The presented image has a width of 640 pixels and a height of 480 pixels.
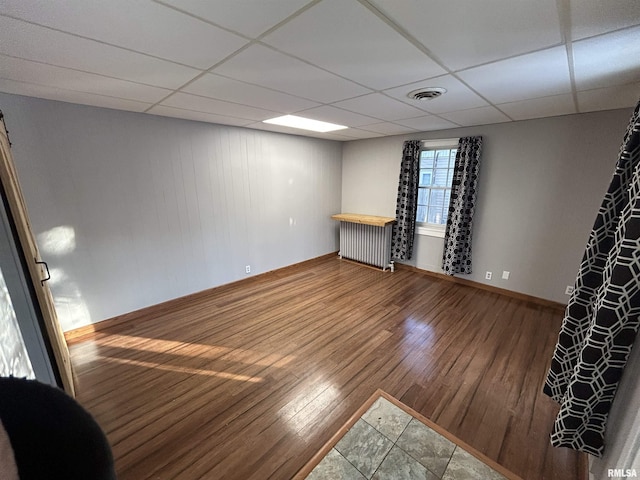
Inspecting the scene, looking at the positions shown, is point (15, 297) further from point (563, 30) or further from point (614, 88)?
point (614, 88)

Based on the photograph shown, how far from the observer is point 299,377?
2.06 meters

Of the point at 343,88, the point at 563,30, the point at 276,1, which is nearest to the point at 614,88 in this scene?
the point at 563,30

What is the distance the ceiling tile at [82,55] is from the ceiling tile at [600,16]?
6.38ft

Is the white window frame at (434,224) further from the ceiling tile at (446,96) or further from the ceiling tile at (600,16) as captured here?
the ceiling tile at (600,16)

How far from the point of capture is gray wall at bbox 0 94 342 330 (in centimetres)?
227

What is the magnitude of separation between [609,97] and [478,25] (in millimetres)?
1983

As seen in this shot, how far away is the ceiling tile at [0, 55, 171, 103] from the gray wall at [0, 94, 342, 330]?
641 millimetres

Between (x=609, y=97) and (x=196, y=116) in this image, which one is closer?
(x=609, y=97)

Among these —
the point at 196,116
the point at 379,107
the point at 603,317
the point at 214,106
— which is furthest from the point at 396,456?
the point at 196,116

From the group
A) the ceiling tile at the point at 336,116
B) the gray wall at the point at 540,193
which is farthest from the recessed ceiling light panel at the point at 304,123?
the gray wall at the point at 540,193

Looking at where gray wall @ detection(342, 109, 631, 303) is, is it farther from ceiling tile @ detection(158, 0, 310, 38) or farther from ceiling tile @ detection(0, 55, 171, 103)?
ceiling tile @ detection(0, 55, 171, 103)

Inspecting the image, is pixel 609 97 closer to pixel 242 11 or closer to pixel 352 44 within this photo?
pixel 352 44

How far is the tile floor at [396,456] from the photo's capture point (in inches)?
54.3

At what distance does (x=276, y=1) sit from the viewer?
0.96 m
